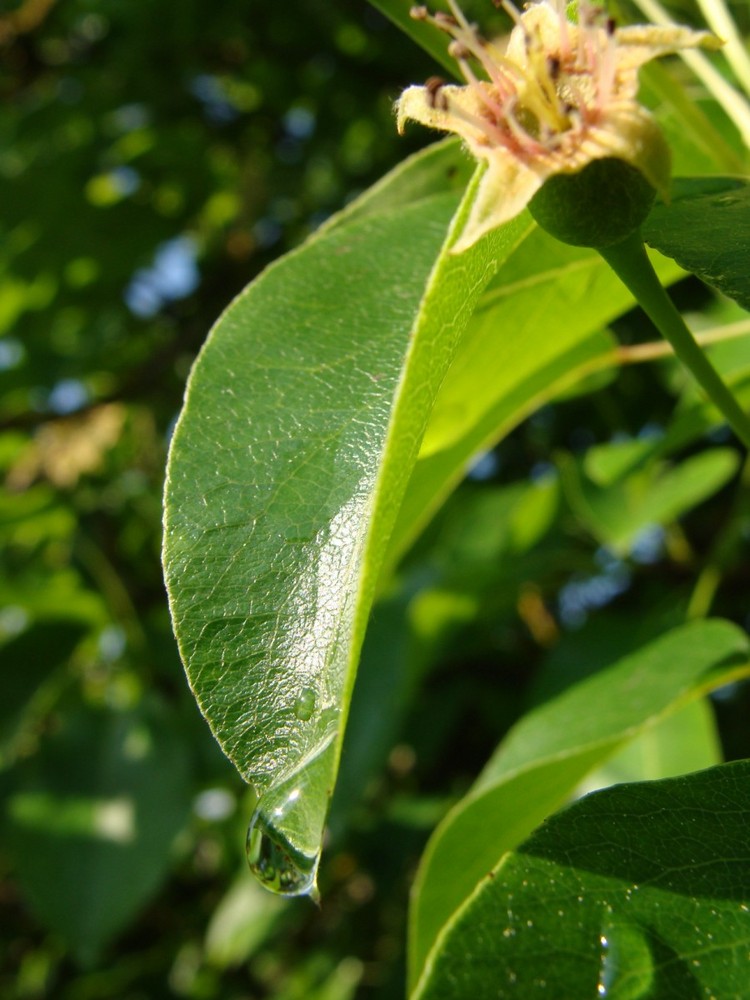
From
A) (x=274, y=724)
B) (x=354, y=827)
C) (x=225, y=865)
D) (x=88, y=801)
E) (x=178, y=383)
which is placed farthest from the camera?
(x=178, y=383)

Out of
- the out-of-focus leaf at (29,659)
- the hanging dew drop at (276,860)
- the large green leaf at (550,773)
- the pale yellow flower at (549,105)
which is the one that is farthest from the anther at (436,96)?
the out-of-focus leaf at (29,659)

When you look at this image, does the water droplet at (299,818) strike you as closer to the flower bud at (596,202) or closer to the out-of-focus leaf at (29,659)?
the flower bud at (596,202)

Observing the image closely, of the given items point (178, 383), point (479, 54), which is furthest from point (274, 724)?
point (178, 383)

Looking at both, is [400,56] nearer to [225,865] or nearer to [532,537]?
[532,537]

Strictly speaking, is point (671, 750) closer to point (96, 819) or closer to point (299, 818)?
point (299, 818)

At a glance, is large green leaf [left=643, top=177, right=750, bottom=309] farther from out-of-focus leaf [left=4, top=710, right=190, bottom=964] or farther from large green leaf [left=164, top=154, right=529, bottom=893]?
out-of-focus leaf [left=4, top=710, right=190, bottom=964]
